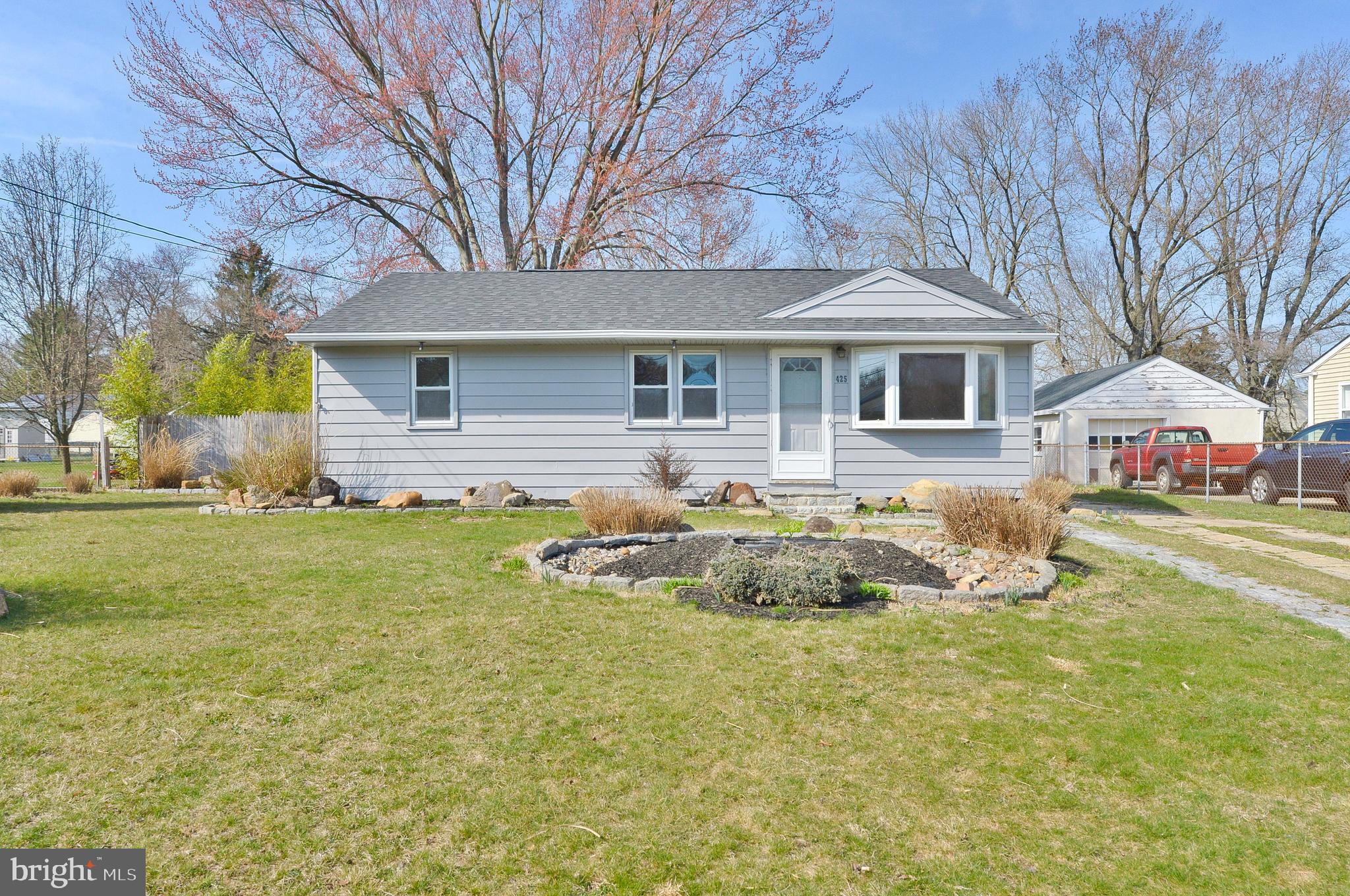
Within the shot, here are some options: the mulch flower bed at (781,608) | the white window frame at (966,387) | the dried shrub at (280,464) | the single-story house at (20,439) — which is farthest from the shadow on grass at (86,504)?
the single-story house at (20,439)

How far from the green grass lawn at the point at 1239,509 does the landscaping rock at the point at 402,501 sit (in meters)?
12.1

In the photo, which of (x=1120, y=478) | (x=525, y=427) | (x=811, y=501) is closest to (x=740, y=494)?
(x=811, y=501)

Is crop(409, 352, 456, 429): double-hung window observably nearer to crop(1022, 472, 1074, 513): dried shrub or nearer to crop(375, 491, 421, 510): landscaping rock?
crop(375, 491, 421, 510): landscaping rock

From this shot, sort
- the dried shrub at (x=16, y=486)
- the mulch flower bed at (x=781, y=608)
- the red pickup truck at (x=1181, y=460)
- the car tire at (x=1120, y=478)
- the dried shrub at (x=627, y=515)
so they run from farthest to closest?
the car tire at (x=1120, y=478), the red pickup truck at (x=1181, y=460), the dried shrub at (x=16, y=486), the dried shrub at (x=627, y=515), the mulch flower bed at (x=781, y=608)

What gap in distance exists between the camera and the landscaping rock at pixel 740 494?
39.8 ft

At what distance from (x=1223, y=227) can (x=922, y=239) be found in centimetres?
1066

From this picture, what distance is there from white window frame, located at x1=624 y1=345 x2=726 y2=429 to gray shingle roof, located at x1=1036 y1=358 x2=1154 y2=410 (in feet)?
46.5

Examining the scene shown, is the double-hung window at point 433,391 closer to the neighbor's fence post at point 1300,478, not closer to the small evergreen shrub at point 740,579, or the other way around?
the small evergreen shrub at point 740,579

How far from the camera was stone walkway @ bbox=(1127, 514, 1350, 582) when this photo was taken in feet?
25.1

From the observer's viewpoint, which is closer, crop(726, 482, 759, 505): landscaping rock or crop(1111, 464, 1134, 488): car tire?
crop(726, 482, 759, 505): landscaping rock

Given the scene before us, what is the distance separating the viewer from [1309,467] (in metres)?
13.2

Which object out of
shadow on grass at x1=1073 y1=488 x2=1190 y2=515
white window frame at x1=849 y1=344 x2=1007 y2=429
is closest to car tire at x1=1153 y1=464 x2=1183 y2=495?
shadow on grass at x1=1073 y1=488 x2=1190 y2=515

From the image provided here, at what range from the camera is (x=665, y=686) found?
394 centimetres

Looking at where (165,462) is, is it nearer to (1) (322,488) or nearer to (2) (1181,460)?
(1) (322,488)
